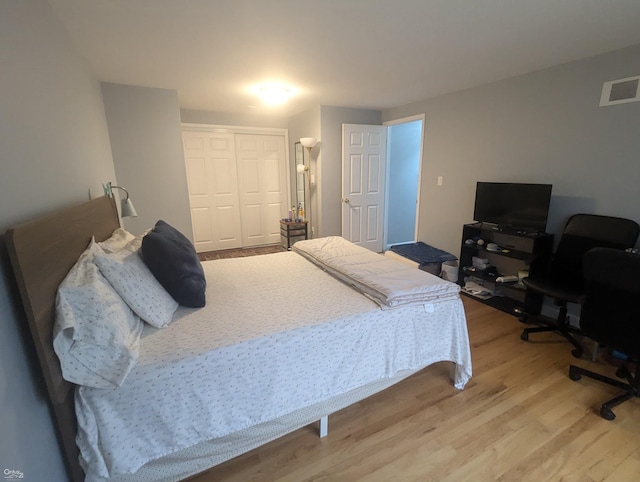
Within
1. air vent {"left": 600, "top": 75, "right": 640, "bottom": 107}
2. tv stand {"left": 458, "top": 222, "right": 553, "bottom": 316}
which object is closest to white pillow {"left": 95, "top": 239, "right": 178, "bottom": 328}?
tv stand {"left": 458, "top": 222, "right": 553, "bottom": 316}

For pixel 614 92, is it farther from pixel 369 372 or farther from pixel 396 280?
pixel 369 372

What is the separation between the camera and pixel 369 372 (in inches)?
63.6

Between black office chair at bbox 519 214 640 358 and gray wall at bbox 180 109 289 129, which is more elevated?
gray wall at bbox 180 109 289 129

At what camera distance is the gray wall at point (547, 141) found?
235 centimetres

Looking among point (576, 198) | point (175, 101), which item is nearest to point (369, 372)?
point (576, 198)

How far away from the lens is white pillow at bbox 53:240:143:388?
1.02 meters

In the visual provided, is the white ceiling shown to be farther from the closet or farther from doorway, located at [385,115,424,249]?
doorway, located at [385,115,424,249]

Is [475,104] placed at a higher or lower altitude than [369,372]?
higher

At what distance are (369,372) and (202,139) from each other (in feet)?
14.9

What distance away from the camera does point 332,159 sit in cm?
454

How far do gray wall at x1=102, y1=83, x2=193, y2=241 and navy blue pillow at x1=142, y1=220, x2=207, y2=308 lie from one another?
2212 mm

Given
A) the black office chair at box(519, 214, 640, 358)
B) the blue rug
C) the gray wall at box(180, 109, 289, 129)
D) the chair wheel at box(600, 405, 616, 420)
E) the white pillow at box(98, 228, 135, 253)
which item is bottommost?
the chair wheel at box(600, 405, 616, 420)

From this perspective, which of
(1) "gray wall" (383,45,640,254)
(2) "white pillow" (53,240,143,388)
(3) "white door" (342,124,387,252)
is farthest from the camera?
(3) "white door" (342,124,387,252)

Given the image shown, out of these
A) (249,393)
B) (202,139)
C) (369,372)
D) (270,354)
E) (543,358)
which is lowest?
(543,358)
